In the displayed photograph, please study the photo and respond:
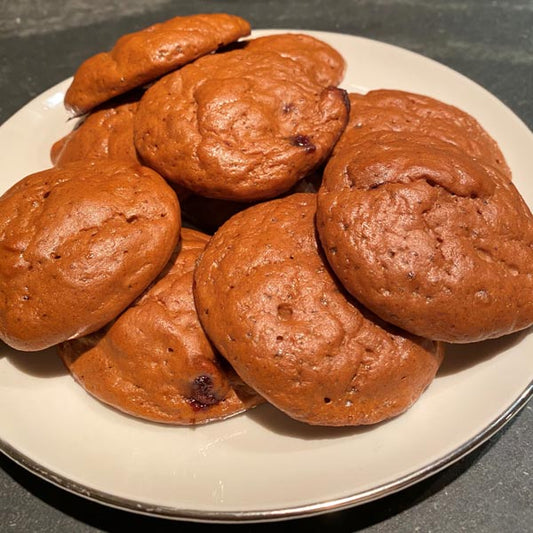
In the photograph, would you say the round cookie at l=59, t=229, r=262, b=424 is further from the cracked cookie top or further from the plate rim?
the cracked cookie top

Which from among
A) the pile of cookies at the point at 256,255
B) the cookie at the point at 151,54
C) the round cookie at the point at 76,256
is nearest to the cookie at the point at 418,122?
the pile of cookies at the point at 256,255

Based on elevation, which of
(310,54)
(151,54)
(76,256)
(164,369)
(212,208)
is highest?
(151,54)

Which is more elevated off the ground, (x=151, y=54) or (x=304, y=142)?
(x=151, y=54)

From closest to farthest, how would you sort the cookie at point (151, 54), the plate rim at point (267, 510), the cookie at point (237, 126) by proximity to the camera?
the plate rim at point (267, 510) → the cookie at point (237, 126) → the cookie at point (151, 54)

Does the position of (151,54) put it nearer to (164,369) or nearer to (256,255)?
(256,255)

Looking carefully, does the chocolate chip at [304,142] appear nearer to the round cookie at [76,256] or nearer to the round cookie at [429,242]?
the round cookie at [429,242]

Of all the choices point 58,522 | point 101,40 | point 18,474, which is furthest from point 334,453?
point 101,40

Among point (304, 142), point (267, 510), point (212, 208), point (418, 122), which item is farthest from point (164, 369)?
point (418, 122)
